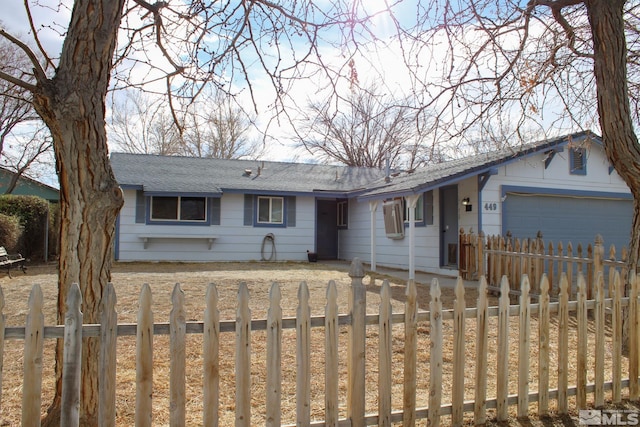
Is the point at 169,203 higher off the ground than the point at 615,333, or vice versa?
the point at 169,203

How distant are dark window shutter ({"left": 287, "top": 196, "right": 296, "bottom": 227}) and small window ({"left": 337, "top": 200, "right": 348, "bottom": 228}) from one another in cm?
244

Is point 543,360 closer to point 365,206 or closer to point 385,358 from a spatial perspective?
point 385,358

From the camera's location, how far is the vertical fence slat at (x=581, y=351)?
355 centimetres

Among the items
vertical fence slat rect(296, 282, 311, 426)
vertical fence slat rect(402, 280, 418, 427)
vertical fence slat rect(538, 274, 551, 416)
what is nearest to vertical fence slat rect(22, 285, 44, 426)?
vertical fence slat rect(296, 282, 311, 426)

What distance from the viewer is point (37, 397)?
2375 mm

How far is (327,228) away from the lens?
18734 mm

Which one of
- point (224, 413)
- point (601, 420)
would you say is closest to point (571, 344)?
point (601, 420)

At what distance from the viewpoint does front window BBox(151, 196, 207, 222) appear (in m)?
15.1

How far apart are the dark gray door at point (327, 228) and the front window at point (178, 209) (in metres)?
4.95

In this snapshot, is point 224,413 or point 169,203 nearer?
point 224,413

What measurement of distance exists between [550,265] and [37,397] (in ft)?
24.2

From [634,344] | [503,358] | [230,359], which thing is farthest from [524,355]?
[230,359]

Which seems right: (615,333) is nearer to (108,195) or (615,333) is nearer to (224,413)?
(224,413)

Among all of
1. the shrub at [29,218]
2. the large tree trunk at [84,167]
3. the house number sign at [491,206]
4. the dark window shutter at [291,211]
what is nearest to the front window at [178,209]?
the dark window shutter at [291,211]
